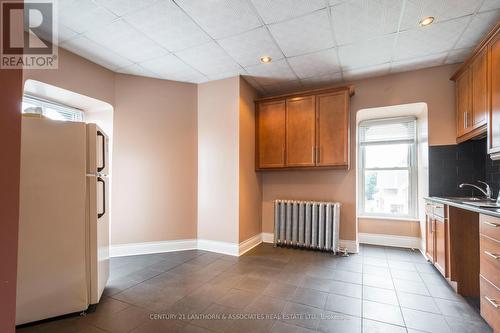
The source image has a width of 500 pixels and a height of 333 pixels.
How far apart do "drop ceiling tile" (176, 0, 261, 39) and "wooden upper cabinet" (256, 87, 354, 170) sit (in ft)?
5.20

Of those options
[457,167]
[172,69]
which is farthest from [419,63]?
[172,69]

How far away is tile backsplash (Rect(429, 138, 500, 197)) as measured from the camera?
293 cm

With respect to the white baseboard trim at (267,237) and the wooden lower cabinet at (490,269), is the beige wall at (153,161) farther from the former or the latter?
the wooden lower cabinet at (490,269)

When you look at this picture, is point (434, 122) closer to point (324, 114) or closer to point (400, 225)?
point (324, 114)

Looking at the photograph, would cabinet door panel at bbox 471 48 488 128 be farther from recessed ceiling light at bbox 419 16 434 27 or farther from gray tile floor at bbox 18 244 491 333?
gray tile floor at bbox 18 244 491 333

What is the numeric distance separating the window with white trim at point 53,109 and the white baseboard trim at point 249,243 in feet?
10.0

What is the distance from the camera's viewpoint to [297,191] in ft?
13.2

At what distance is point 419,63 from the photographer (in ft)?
10.2

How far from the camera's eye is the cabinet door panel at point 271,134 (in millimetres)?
3818

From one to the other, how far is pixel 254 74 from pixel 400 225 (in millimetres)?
3460

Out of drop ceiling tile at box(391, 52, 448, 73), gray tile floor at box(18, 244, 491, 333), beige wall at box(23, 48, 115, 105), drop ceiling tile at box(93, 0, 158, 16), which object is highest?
drop ceiling tile at box(93, 0, 158, 16)

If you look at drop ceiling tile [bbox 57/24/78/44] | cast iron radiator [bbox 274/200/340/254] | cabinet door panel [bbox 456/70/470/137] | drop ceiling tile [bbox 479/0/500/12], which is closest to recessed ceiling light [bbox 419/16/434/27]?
drop ceiling tile [bbox 479/0/500/12]

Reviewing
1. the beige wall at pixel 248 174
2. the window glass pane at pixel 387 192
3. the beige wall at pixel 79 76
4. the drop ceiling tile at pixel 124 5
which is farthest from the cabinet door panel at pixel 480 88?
the beige wall at pixel 79 76

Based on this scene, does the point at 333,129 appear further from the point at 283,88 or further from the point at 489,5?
the point at 489,5
